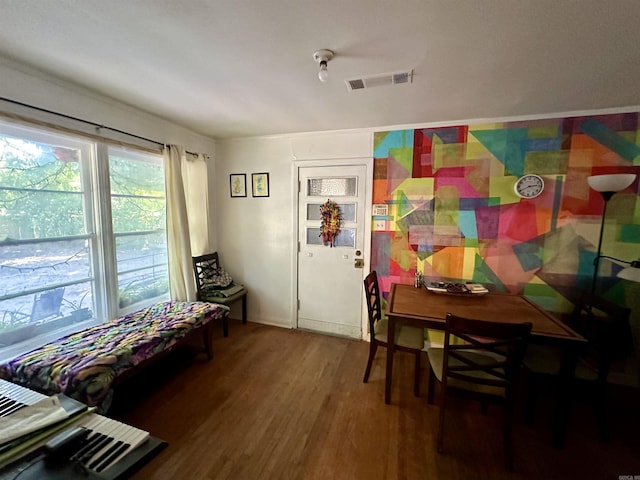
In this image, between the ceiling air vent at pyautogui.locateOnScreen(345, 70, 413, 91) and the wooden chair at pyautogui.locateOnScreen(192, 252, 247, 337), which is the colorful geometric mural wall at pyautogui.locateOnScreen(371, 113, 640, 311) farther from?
the wooden chair at pyautogui.locateOnScreen(192, 252, 247, 337)

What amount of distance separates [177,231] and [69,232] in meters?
0.88

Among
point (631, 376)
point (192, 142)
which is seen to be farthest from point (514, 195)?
point (192, 142)

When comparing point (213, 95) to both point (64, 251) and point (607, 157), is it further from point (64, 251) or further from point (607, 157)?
point (607, 157)

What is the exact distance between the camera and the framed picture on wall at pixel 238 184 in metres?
3.45

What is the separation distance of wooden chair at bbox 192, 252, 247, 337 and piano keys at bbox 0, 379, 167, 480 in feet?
6.84

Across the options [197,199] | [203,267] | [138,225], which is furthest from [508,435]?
[197,199]

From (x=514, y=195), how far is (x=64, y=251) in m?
3.93

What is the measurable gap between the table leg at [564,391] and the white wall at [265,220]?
2514 mm

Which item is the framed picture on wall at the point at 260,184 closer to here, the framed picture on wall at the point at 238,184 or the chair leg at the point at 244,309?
A: the framed picture on wall at the point at 238,184

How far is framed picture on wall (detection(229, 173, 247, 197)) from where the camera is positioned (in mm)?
3453

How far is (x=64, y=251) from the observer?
2.11 metres

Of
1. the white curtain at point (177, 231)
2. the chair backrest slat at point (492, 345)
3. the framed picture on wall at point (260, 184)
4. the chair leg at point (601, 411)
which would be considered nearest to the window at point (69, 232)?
the white curtain at point (177, 231)

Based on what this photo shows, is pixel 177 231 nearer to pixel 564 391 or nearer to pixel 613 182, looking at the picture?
pixel 564 391

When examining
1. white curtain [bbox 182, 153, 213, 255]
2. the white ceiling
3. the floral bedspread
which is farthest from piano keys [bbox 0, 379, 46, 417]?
white curtain [bbox 182, 153, 213, 255]
